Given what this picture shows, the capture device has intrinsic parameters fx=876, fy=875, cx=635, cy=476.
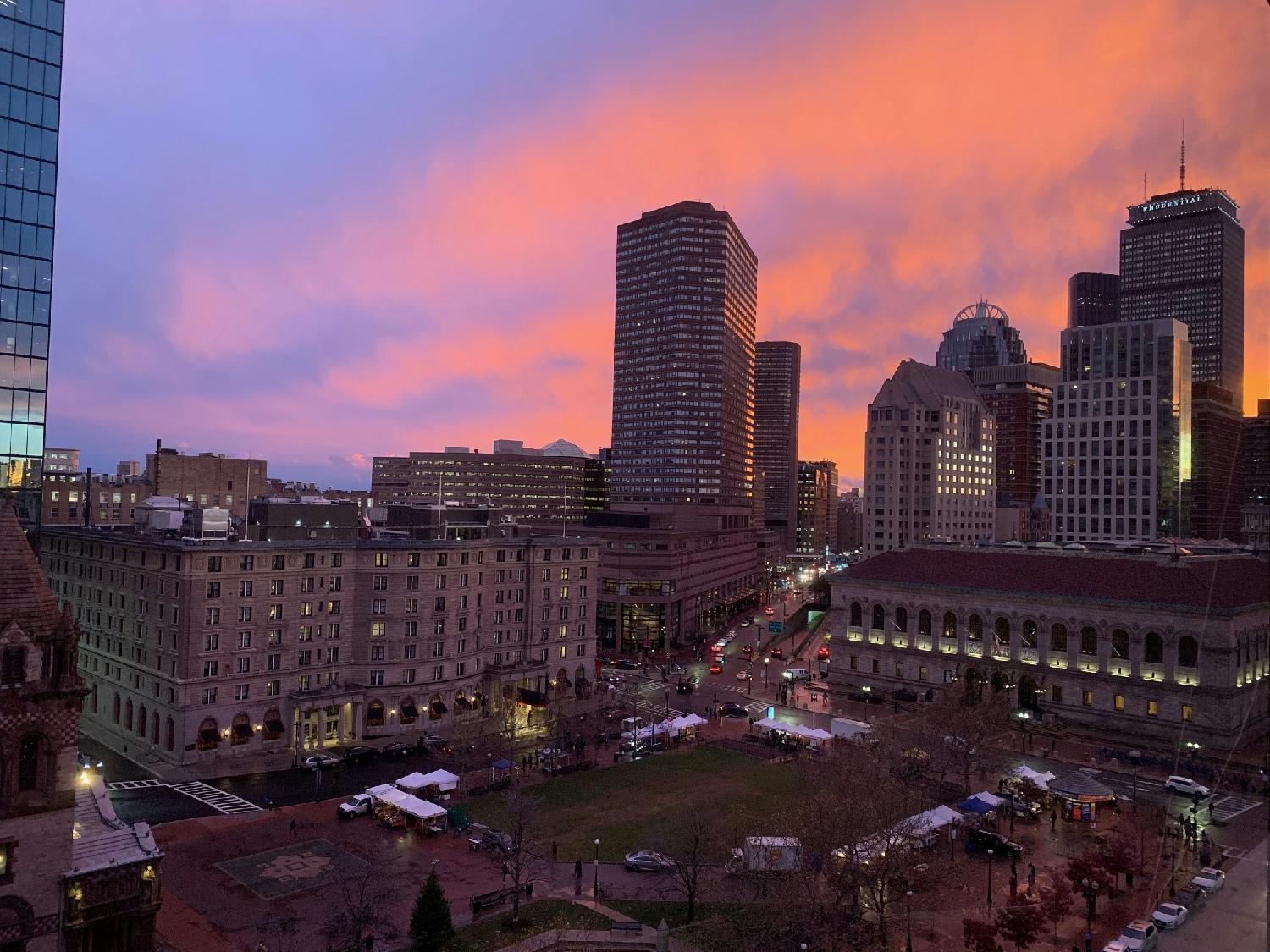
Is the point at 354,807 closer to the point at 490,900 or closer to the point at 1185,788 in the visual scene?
the point at 490,900

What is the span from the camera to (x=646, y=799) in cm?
6669

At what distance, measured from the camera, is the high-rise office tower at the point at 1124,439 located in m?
162

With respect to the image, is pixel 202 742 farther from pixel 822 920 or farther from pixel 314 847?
pixel 822 920

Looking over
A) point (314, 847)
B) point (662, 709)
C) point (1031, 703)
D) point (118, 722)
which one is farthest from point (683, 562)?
point (314, 847)

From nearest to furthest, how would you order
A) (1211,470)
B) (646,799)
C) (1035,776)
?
(646,799)
(1035,776)
(1211,470)

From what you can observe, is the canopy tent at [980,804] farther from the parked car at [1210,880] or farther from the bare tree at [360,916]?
the bare tree at [360,916]

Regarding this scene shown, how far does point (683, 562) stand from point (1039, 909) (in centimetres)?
11361

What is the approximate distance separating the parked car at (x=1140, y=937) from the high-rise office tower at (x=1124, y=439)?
432 feet

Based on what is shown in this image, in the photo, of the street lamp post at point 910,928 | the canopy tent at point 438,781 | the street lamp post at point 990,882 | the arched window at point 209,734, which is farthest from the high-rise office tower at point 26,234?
the street lamp post at point 990,882

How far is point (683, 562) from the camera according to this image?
520 ft

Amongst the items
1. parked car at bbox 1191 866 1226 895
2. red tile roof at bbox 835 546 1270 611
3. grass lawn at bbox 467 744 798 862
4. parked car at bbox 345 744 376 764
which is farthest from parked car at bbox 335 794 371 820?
red tile roof at bbox 835 546 1270 611

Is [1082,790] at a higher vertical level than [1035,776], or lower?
lower

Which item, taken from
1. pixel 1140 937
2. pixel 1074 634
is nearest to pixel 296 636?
pixel 1140 937

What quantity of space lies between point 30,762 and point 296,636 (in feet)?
168
